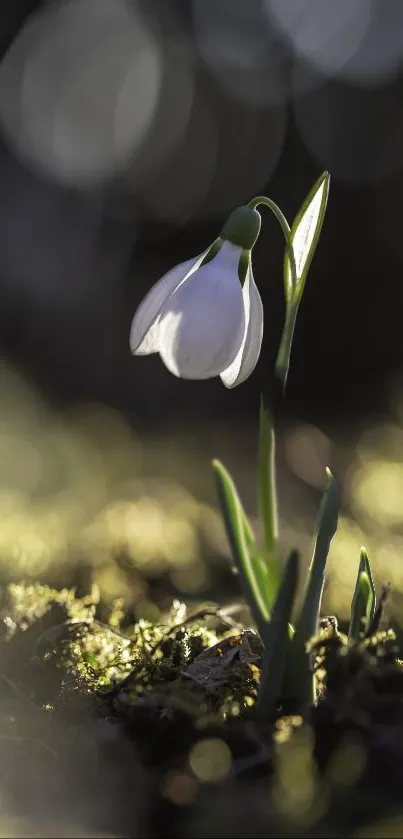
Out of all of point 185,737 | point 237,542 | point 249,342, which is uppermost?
point 249,342

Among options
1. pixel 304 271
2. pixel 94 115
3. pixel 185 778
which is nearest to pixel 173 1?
pixel 94 115

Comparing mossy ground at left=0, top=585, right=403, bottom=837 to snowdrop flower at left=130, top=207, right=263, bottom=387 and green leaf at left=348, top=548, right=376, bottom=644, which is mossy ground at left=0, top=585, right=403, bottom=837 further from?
snowdrop flower at left=130, top=207, right=263, bottom=387

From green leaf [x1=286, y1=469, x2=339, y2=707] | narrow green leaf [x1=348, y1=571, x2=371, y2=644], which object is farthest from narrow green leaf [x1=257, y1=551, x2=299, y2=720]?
narrow green leaf [x1=348, y1=571, x2=371, y2=644]

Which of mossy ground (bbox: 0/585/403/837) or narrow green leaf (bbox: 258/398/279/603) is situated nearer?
mossy ground (bbox: 0/585/403/837)

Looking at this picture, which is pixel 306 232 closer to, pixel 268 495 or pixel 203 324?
pixel 203 324

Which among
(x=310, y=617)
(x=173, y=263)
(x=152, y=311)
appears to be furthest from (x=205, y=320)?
(x=173, y=263)

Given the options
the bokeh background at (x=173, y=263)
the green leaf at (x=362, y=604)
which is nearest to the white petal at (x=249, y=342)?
the green leaf at (x=362, y=604)
